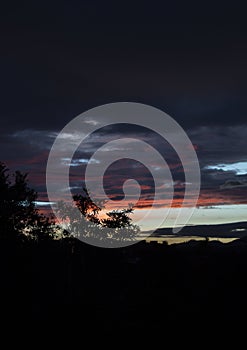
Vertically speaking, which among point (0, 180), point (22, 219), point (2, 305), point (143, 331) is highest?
point (0, 180)

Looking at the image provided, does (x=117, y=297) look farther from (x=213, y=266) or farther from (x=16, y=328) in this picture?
(x=16, y=328)

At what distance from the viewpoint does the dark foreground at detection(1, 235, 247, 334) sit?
1259 inches

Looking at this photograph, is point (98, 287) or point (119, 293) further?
point (98, 287)

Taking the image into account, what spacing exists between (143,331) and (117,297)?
1008 centimetres

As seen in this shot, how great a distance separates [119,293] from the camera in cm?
4331

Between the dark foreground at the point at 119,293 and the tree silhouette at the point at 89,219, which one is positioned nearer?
the dark foreground at the point at 119,293

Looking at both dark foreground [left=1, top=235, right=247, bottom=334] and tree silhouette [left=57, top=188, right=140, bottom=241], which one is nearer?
dark foreground [left=1, top=235, right=247, bottom=334]

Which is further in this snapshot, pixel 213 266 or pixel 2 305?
pixel 213 266

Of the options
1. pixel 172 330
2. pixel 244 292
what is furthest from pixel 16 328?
pixel 244 292

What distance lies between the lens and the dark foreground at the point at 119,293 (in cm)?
3197

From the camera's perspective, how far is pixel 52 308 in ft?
109

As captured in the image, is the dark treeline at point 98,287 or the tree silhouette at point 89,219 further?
the tree silhouette at point 89,219

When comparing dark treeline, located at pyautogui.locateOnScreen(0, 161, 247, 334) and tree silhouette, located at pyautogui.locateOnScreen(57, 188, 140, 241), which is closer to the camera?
dark treeline, located at pyautogui.locateOnScreen(0, 161, 247, 334)

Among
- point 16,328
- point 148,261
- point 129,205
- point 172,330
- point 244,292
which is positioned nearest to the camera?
point 16,328
